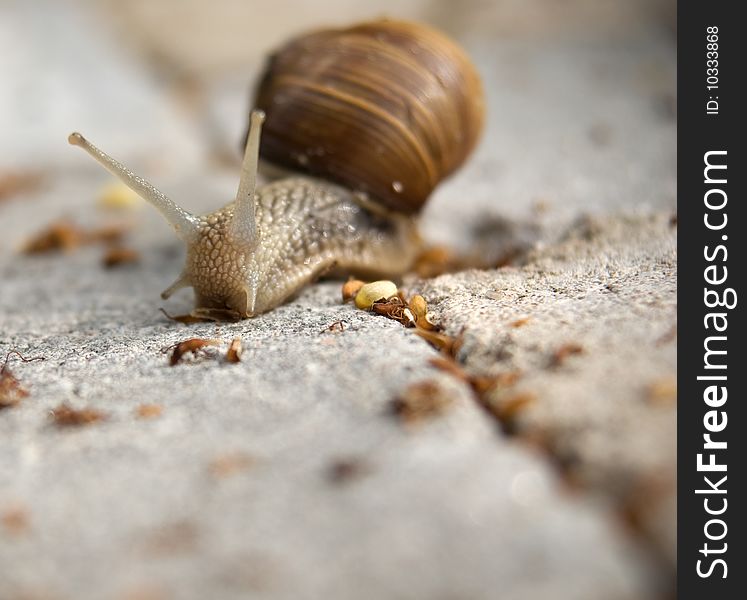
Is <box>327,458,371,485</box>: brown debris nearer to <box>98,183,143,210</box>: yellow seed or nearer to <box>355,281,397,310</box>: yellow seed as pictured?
<box>355,281,397,310</box>: yellow seed

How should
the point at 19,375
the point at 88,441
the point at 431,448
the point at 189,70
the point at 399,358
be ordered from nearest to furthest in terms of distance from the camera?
the point at 431,448
the point at 88,441
the point at 399,358
the point at 19,375
the point at 189,70

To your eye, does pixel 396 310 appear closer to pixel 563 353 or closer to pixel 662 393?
pixel 563 353

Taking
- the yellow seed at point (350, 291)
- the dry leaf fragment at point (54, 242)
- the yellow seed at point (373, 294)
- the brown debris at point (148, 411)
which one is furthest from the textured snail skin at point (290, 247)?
the dry leaf fragment at point (54, 242)

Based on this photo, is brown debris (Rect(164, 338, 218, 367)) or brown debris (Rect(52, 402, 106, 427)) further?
brown debris (Rect(164, 338, 218, 367))

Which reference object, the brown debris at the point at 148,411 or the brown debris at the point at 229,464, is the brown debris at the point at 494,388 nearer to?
the brown debris at the point at 229,464

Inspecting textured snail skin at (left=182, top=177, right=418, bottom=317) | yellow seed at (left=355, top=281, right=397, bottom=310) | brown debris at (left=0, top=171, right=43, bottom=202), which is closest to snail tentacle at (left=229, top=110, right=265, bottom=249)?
textured snail skin at (left=182, top=177, right=418, bottom=317)

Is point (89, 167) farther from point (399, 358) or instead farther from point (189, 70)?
point (399, 358)

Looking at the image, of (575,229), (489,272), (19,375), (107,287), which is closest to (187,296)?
(107,287)
